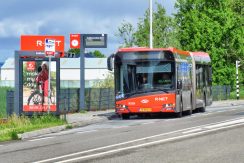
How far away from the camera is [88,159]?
1219 centimetres

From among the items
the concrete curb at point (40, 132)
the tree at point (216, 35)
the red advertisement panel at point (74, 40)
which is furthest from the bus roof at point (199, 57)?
the tree at point (216, 35)

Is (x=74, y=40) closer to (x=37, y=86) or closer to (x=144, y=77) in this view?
(x=37, y=86)

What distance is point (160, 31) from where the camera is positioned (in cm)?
5988

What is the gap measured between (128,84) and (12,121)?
5322mm

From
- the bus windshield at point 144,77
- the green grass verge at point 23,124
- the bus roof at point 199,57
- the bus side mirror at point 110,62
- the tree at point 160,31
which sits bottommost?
the green grass verge at point 23,124

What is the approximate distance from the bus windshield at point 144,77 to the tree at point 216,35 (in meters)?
38.9

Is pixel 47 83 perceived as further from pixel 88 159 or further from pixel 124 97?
pixel 88 159

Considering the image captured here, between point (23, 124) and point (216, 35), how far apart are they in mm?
45544

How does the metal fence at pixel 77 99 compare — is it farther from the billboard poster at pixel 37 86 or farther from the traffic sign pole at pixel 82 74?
the billboard poster at pixel 37 86

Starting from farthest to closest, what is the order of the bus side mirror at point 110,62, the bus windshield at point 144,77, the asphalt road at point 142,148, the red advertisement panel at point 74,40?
the red advertisement panel at point 74,40 → the bus side mirror at point 110,62 → the bus windshield at point 144,77 → the asphalt road at point 142,148

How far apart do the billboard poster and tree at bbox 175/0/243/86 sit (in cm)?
4007

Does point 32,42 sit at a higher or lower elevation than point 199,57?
higher

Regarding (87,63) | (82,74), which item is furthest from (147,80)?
(87,63)

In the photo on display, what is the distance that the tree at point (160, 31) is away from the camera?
59.6 metres
